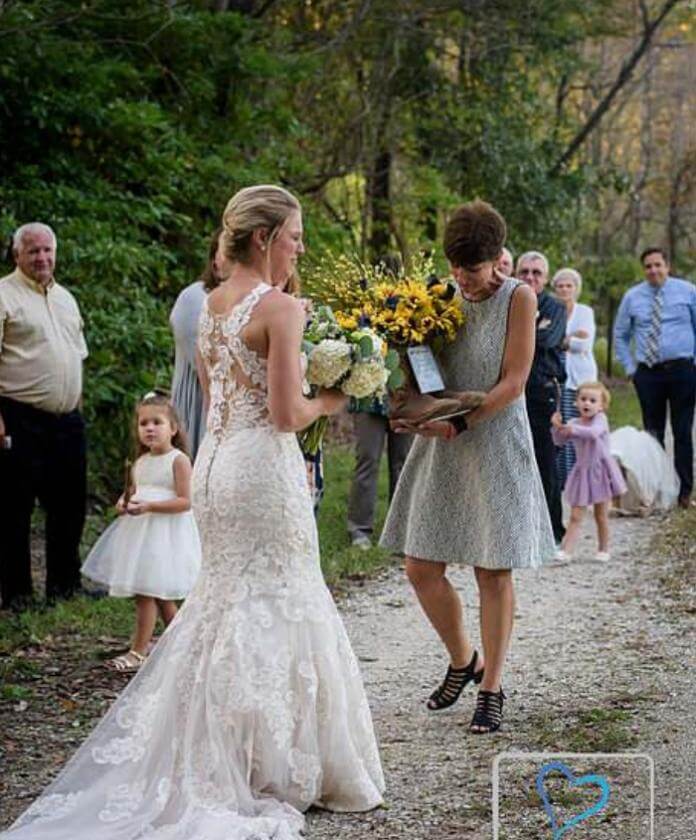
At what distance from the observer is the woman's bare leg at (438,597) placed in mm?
6898

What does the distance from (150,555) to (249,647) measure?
2325 mm

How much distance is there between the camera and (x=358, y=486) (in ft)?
38.4

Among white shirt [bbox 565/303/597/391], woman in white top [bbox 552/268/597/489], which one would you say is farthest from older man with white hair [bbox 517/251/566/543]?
white shirt [bbox 565/303/597/391]

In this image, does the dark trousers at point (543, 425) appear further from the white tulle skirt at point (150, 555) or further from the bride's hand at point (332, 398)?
the bride's hand at point (332, 398)

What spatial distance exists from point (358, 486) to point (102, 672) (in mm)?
4032

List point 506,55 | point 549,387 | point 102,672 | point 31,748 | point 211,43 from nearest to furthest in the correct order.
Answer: point 31,748 < point 102,672 < point 549,387 < point 211,43 < point 506,55

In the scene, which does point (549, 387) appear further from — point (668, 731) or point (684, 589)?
point (668, 731)

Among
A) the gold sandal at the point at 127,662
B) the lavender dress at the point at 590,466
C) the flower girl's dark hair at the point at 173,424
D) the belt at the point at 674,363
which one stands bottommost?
the gold sandal at the point at 127,662

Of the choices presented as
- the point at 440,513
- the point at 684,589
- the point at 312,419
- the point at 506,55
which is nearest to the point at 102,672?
the point at 440,513

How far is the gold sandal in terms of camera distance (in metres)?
7.91

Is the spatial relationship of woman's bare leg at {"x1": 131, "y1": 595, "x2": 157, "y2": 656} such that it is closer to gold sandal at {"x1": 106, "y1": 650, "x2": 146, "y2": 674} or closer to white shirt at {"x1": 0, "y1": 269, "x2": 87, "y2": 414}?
gold sandal at {"x1": 106, "y1": 650, "x2": 146, "y2": 674}

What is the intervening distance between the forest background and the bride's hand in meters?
1.94

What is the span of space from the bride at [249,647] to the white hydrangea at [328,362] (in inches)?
3.2

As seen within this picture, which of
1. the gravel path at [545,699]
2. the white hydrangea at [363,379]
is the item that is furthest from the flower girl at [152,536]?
the white hydrangea at [363,379]
